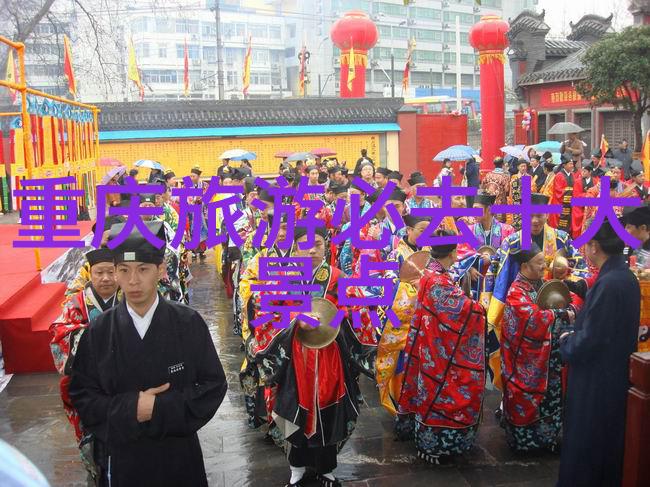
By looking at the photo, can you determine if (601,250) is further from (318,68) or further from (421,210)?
(318,68)

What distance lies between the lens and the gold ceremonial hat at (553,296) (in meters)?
4.61

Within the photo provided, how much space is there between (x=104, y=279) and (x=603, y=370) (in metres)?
2.78

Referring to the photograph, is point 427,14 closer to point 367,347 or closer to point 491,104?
point 491,104

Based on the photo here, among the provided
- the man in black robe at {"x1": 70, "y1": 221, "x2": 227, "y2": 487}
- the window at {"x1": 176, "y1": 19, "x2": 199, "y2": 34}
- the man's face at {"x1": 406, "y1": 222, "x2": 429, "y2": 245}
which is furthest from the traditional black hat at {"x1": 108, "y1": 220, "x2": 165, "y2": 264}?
the window at {"x1": 176, "y1": 19, "x2": 199, "y2": 34}

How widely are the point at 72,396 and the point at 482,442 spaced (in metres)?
3.05

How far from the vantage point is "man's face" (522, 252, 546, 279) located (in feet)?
15.2

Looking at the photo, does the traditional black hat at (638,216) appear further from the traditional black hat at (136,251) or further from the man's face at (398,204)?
the traditional black hat at (136,251)

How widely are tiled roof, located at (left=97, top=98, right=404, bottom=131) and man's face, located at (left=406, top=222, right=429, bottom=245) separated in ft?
45.7

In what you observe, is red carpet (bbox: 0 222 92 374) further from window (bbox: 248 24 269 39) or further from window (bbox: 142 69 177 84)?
window (bbox: 248 24 269 39)

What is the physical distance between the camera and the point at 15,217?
14320 mm

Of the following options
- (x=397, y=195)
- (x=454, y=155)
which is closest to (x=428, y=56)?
(x=454, y=155)

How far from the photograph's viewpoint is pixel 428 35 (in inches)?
2478

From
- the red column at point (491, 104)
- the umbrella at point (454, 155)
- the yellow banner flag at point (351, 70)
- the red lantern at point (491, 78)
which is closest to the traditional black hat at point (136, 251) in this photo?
the umbrella at point (454, 155)

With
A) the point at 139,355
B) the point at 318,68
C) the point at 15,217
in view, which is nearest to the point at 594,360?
the point at 139,355
